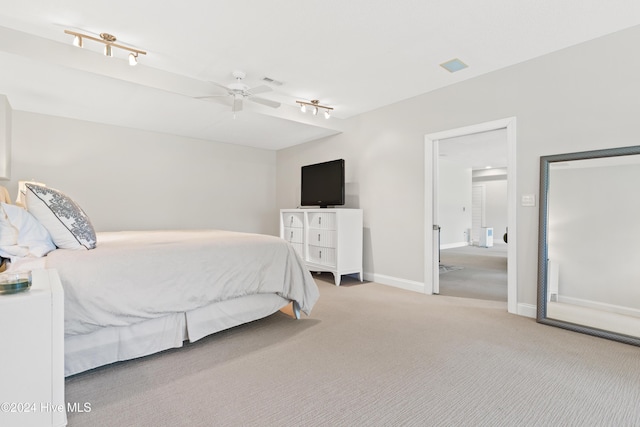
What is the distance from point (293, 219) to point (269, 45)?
2.84m

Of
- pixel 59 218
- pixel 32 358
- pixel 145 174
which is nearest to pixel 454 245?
pixel 145 174

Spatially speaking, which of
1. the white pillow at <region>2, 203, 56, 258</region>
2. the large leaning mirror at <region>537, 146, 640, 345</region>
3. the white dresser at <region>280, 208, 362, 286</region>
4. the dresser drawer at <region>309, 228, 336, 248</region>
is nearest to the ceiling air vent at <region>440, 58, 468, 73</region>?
the large leaning mirror at <region>537, 146, 640, 345</region>

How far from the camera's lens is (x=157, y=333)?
2.16m

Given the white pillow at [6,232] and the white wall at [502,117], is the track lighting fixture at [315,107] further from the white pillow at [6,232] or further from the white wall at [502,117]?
the white pillow at [6,232]

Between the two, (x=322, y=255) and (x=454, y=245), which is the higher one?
(x=322, y=255)

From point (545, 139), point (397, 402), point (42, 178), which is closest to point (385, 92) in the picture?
point (545, 139)

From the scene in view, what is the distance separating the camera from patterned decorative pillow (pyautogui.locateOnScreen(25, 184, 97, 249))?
2.04m

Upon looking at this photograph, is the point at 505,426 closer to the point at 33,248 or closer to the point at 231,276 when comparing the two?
the point at 231,276

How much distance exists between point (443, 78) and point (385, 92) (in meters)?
0.69

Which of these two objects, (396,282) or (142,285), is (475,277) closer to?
(396,282)

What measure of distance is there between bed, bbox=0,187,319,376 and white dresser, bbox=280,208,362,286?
170 centimetres

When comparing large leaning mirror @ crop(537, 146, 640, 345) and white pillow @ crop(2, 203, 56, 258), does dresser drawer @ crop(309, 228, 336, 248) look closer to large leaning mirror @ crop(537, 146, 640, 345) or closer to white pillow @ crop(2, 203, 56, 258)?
large leaning mirror @ crop(537, 146, 640, 345)

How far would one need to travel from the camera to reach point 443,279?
4.72 metres

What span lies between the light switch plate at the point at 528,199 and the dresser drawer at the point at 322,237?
226 cm
